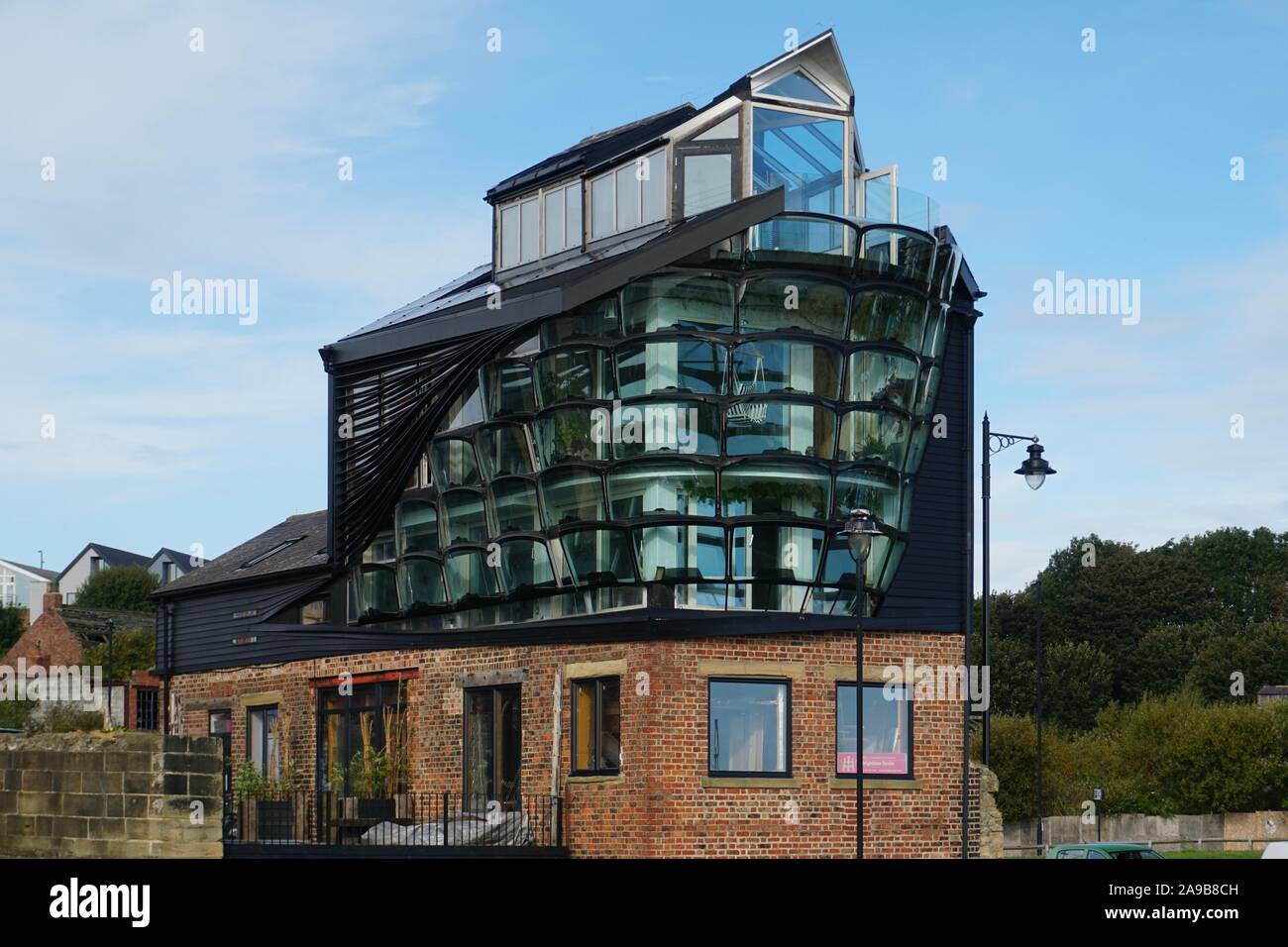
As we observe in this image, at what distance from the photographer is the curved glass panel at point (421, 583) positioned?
31.5 metres

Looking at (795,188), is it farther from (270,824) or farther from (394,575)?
(270,824)

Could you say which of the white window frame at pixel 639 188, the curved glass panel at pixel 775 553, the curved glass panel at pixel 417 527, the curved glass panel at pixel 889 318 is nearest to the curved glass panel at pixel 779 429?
A: the curved glass panel at pixel 775 553

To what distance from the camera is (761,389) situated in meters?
27.7

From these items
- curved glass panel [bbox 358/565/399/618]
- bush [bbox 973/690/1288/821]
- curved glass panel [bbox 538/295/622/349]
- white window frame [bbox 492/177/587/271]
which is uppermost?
white window frame [bbox 492/177/587/271]

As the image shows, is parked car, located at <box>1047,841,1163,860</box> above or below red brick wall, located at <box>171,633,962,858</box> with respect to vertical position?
below

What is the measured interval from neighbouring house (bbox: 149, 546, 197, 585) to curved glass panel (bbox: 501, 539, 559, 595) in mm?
81514

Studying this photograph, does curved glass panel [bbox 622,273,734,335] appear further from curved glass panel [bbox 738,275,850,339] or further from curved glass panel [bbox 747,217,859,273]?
curved glass panel [bbox 747,217,859,273]

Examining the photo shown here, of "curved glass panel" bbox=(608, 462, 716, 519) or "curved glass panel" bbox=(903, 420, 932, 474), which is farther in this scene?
"curved glass panel" bbox=(903, 420, 932, 474)

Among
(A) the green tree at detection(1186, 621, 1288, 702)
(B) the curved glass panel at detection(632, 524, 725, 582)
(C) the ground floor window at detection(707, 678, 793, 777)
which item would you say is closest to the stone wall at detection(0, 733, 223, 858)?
(B) the curved glass panel at detection(632, 524, 725, 582)

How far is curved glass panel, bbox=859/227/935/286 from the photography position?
2839cm

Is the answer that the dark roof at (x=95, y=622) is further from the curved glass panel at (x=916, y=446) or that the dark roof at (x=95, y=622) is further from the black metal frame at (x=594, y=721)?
the curved glass panel at (x=916, y=446)

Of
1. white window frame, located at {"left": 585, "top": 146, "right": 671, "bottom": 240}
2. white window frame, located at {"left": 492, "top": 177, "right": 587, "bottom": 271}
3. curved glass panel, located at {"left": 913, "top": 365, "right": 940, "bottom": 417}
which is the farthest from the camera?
white window frame, located at {"left": 492, "top": 177, "right": 587, "bottom": 271}

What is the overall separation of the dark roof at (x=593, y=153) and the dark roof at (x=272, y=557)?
8.84 meters
